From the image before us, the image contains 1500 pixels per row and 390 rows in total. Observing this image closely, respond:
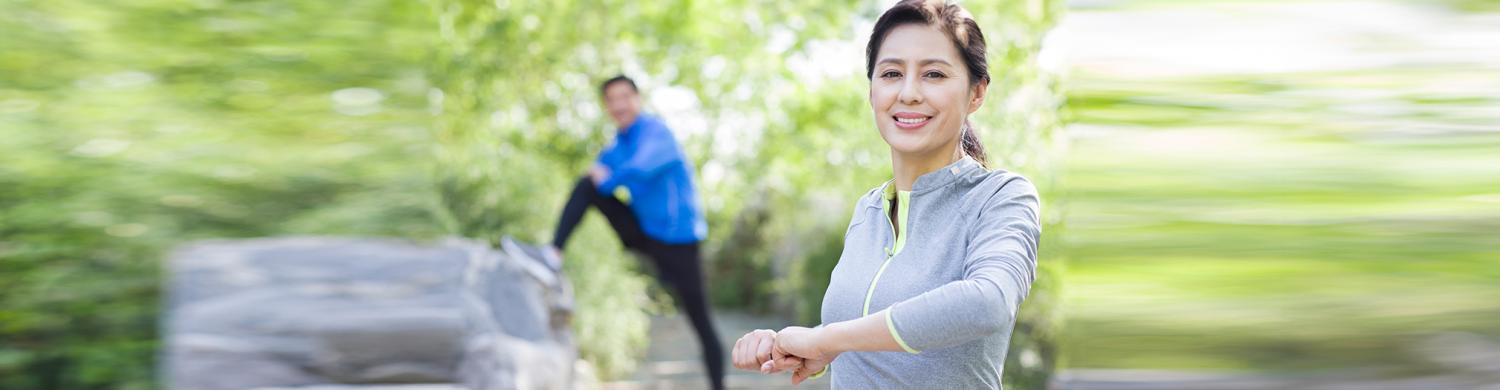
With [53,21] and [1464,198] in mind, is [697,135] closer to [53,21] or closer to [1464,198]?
[53,21]

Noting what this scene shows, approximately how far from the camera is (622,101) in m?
4.75

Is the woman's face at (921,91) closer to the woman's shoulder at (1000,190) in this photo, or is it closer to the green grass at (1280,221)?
the woman's shoulder at (1000,190)

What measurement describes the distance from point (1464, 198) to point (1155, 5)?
657 millimetres

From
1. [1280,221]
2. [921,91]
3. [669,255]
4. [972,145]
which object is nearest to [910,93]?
[921,91]

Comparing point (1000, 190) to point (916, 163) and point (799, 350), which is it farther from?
point (799, 350)

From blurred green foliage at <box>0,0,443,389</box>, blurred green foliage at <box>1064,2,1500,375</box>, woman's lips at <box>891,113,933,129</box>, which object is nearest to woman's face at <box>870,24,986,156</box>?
woman's lips at <box>891,113,933,129</box>

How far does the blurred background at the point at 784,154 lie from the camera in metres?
2.30

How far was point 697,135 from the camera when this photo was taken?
8.04m

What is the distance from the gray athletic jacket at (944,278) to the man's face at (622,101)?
3.08 metres

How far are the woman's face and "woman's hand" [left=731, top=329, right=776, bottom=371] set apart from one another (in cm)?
31

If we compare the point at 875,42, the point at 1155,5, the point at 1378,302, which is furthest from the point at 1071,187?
the point at 875,42

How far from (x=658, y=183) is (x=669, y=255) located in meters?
0.28

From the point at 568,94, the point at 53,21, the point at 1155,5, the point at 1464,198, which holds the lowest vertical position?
the point at 1464,198

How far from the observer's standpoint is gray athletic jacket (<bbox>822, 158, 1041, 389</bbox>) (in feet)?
4.56
